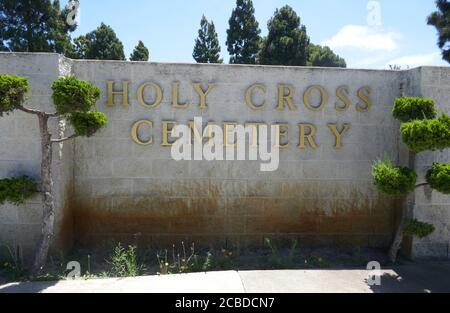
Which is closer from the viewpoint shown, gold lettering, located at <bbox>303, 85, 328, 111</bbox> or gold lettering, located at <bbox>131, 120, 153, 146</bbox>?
gold lettering, located at <bbox>131, 120, 153, 146</bbox>

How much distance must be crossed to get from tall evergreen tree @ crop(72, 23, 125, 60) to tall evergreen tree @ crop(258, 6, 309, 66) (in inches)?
342

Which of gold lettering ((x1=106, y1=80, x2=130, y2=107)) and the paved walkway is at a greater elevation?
gold lettering ((x1=106, y1=80, x2=130, y2=107))

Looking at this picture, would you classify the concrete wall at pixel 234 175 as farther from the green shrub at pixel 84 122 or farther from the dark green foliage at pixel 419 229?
the green shrub at pixel 84 122

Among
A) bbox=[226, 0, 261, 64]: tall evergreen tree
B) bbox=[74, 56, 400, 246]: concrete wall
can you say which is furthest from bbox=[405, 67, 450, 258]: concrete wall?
bbox=[226, 0, 261, 64]: tall evergreen tree

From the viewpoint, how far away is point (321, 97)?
17.2ft

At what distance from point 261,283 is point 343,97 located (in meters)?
2.73

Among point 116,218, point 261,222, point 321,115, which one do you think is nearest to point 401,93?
point 321,115

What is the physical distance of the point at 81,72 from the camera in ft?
16.3

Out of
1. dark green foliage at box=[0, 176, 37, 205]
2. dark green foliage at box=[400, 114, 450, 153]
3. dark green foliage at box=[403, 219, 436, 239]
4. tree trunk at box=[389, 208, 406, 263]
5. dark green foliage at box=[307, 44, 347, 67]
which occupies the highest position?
dark green foliage at box=[307, 44, 347, 67]

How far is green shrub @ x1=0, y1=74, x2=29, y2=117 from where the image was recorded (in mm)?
3751

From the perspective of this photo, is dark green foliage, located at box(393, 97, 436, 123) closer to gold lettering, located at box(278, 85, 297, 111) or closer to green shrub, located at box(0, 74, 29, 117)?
gold lettering, located at box(278, 85, 297, 111)

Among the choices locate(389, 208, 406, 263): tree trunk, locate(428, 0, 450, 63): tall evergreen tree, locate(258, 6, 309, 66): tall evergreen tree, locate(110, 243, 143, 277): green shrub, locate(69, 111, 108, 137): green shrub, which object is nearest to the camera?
locate(69, 111, 108, 137): green shrub

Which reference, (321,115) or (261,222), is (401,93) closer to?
(321,115)

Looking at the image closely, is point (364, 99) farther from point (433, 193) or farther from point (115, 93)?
point (115, 93)
